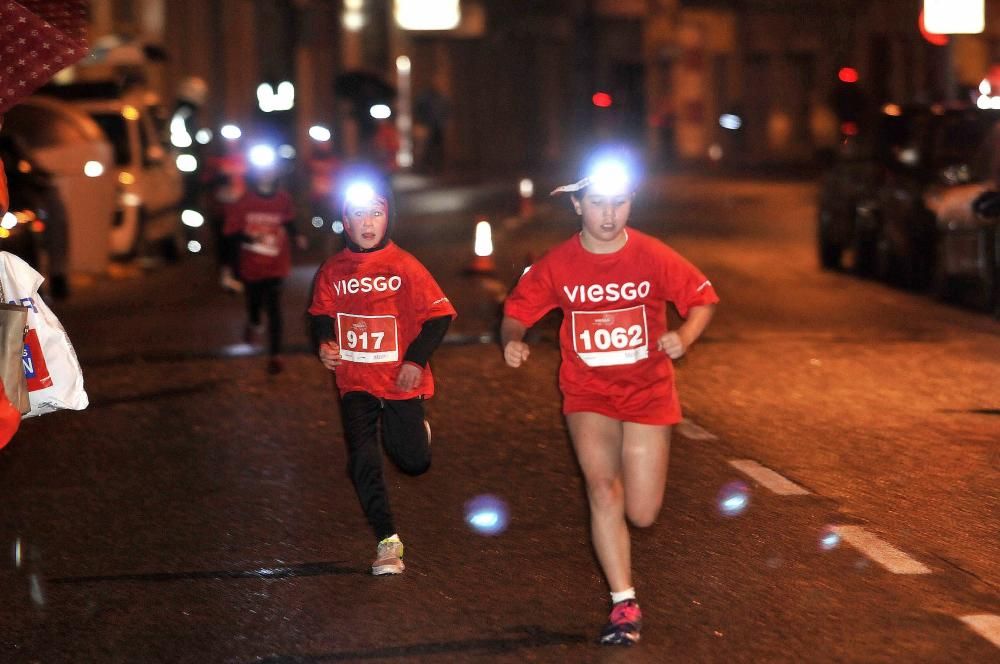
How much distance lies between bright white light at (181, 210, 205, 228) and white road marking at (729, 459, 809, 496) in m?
17.5

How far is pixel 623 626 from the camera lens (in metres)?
6.58

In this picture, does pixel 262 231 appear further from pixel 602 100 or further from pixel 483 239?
pixel 602 100

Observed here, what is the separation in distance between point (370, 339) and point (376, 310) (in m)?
0.11

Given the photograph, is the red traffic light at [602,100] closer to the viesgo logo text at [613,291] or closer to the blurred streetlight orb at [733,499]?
the blurred streetlight orb at [733,499]

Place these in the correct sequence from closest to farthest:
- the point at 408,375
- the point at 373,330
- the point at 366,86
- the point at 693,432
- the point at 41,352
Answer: the point at 41,352 → the point at 408,375 → the point at 373,330 → the point at 693,432 → the point at 366,86

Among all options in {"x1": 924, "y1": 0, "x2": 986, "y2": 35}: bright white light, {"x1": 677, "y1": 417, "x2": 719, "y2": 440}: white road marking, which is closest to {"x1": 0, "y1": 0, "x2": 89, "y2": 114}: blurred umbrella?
{"x1": 677, "y1": 417, "x2": 719, "y2": 440}: white road marking

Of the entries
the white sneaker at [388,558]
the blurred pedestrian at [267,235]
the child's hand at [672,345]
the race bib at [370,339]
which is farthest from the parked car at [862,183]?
the child's hand at [672,345]

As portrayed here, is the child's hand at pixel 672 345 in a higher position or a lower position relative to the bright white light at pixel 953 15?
lower

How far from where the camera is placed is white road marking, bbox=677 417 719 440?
36.2ft

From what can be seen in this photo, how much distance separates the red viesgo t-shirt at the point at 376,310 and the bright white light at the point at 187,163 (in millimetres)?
18529

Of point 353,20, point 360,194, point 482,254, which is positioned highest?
point 353,20

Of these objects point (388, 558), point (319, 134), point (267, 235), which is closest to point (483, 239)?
point (319, 134)

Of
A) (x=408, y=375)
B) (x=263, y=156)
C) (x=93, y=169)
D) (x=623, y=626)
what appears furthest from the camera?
(x=93, y=169)

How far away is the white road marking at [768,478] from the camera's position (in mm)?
9336
